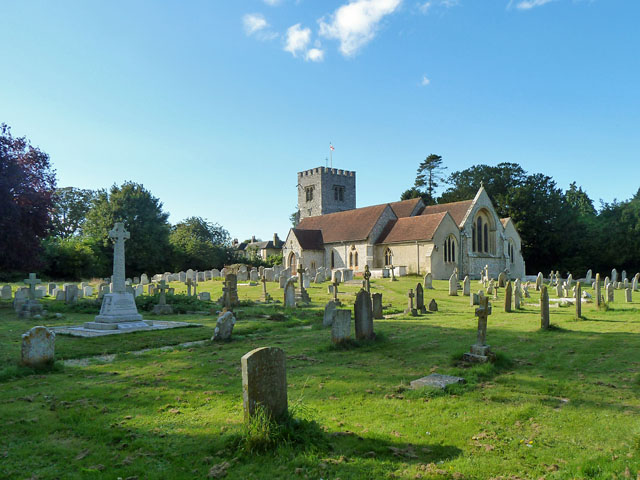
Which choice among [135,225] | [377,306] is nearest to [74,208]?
[135,225]

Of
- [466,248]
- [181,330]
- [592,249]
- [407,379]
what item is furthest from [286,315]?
[592,249]

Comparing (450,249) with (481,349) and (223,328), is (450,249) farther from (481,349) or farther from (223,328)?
(481,349)

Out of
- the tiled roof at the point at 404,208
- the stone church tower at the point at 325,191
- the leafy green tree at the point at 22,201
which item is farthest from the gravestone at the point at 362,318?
the stone church tower at the point at 325,191

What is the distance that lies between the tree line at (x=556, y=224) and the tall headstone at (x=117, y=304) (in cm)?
4907

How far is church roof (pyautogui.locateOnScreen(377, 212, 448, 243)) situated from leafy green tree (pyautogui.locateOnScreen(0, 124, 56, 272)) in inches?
1085

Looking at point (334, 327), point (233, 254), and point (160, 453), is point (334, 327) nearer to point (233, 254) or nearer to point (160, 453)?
point (160, 453)

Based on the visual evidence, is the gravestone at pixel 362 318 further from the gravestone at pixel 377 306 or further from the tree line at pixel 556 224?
the tree line at pixel 556 224

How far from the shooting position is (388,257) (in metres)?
42.0

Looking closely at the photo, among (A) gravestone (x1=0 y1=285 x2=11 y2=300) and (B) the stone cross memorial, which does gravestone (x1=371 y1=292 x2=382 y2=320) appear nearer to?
(B) the stone cross memorial

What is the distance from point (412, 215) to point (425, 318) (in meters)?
31.3

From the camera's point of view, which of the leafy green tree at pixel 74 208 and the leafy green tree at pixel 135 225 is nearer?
the leafy green tree at pixel 135 225

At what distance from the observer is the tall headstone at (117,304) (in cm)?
1389

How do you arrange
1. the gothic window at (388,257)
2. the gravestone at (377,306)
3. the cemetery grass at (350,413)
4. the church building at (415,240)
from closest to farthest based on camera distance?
the cemetery grass at (350,413) < the gravestone at (377,306) < the church building at (415,240) < the gothic window at (388,257)

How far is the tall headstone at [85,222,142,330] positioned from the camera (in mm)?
13891
